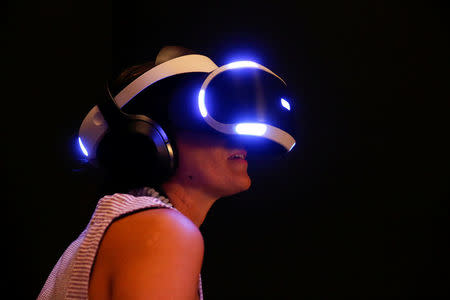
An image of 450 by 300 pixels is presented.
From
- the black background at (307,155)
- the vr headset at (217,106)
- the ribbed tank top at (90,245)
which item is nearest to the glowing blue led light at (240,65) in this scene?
the vr headset at (217,106)

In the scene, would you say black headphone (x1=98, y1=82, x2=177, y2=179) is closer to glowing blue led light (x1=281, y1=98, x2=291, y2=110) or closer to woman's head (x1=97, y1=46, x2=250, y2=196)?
woman's head (x1=97, y1=46, x2=250, y2=196)

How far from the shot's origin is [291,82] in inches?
Result: 44.2

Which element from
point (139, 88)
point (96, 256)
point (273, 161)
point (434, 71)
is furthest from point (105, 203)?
A: point (434, 71)

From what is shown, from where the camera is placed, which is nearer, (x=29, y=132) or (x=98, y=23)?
(x=29, y=132)

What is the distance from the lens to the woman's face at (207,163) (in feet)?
2.23

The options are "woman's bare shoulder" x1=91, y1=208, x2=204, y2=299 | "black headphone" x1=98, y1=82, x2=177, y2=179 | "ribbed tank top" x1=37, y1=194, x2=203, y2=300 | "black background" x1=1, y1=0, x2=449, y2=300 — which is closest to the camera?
"woman's bare shoulder" x1=91, y1=208, x2=204, y2=299

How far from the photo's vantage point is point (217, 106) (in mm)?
629

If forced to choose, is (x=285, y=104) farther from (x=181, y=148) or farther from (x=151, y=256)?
(x=151, y=256)

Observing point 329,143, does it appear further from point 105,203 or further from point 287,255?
point 105,203

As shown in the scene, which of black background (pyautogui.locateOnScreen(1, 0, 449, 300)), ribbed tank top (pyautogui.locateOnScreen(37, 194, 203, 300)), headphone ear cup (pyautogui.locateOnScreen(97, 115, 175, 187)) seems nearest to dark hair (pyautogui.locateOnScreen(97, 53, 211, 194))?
headphone ear cup (pyautogui.locateOnScreen(97, 115, 175, 187))

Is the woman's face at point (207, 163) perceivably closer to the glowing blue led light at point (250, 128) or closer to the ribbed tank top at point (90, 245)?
the glowing blue led light at point (250, 128)

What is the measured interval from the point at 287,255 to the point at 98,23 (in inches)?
43.6

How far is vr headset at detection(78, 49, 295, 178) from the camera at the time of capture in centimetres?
62

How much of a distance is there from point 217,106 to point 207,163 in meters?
0.13
